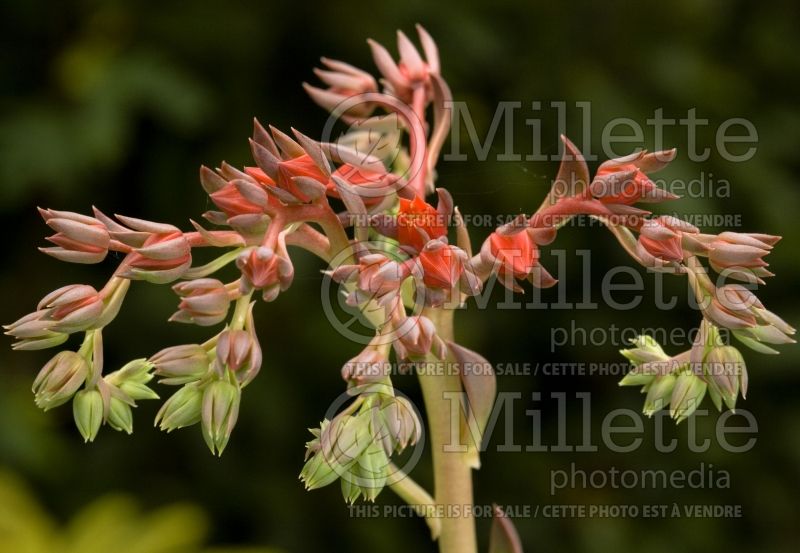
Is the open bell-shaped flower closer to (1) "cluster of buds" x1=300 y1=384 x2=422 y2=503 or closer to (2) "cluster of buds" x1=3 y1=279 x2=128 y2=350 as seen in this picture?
(1) "cluster of buds" x1=300 y1=384 x2=422 y2=503

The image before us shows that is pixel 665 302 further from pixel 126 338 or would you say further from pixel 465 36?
pixel 126 338

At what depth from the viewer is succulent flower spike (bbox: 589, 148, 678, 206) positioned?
0.75 meters

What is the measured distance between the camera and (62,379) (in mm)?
792

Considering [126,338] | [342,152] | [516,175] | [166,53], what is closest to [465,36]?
[516,175]

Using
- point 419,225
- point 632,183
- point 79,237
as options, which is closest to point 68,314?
point 79,237

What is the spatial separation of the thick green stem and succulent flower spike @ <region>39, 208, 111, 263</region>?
10.4 inches

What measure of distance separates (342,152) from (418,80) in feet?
0.90

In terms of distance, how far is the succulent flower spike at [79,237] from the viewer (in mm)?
749

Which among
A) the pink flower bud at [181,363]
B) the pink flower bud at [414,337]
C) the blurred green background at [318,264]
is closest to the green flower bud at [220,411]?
the pink flower bud at [181,363]

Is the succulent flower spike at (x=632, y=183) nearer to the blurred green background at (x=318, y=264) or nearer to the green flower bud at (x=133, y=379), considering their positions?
the green flower bud at (x=133, y=379)

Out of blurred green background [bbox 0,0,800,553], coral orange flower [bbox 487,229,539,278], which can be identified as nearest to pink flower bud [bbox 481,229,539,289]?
coral orange flower [bbox 487,229,539,278]

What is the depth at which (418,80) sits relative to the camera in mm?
1058

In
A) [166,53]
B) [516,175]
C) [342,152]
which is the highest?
A: [166,53]

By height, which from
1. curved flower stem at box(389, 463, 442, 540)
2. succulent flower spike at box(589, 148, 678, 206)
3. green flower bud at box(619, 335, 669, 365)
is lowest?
curved flower stem at box(389, 463, 442, 540)
